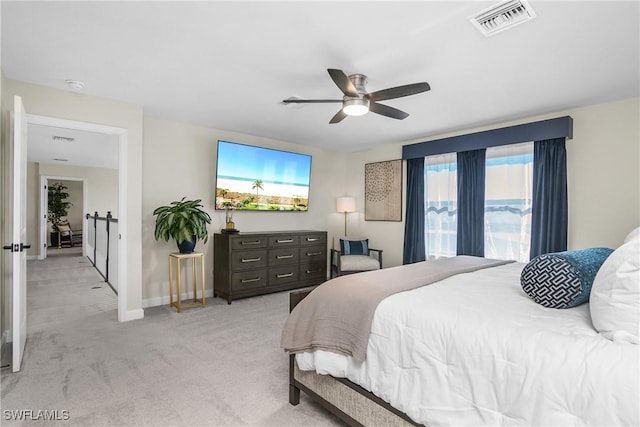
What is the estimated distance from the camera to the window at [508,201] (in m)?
4.01

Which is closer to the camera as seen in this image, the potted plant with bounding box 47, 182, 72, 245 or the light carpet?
the light carpet

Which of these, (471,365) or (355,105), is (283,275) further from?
(471,365)

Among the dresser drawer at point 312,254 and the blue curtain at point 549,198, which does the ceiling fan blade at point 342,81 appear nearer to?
the blue curtain at point 549,198

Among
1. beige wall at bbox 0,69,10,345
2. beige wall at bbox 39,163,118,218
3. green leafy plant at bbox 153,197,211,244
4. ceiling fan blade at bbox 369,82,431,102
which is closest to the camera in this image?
ceiling fan blade at bbox 369,82,431,102

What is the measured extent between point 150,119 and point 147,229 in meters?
1.38

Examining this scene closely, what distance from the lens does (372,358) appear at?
1646 mm

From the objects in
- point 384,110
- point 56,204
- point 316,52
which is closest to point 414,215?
point 384,110

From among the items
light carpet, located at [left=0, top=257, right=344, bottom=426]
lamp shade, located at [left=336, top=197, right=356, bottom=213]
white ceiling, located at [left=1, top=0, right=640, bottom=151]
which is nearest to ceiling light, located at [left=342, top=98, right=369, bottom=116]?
white ceiling, located at [left=1, top=0, right=640, bottom=151]

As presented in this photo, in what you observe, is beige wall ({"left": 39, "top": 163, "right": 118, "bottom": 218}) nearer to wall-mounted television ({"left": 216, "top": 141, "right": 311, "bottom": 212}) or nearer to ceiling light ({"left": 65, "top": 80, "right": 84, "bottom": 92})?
wall-mounted television ({"left": 216, "top": 141, "right": 311, "bottom": 212})

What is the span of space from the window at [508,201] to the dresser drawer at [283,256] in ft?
8.63

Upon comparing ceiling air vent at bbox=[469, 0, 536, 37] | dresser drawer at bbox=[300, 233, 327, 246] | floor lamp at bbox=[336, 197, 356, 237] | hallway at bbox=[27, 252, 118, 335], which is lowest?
hallway at bbox=[27, 252, 118, 335]

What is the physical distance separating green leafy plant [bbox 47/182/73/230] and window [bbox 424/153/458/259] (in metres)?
10.9

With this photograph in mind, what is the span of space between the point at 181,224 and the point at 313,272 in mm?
2168

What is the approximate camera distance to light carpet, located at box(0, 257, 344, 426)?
1.98 metres
